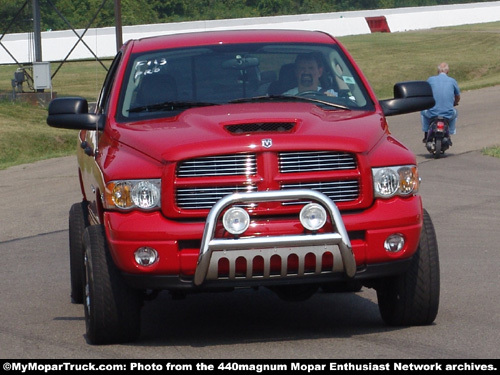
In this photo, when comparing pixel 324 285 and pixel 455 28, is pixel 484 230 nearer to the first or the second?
pixel 324 285

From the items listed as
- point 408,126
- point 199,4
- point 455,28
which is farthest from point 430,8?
point 408,126

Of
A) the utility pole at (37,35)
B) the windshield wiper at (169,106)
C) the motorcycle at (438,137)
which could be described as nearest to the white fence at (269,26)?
the utility pole at (37,35)

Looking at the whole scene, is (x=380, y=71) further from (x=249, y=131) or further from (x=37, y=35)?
(x=249, y=131)

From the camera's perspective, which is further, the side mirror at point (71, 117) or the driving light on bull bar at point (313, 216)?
the side mirror at point (71, 117)

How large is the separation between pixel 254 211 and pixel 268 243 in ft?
0.77

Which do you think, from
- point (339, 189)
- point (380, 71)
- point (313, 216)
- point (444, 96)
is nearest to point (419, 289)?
point (339, 189)

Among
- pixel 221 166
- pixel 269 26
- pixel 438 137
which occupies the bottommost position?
pixel 269 26

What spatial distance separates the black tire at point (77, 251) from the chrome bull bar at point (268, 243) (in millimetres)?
2375

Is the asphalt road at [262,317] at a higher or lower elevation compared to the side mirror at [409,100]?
lower

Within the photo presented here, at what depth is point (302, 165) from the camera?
6582 mm

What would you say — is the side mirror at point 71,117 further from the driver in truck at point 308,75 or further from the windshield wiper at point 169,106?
the driver in truck at point 308,75

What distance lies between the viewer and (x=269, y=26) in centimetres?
5409

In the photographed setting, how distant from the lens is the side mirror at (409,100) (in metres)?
7.73

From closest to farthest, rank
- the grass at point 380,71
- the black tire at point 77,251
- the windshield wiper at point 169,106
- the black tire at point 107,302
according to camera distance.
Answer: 1. the black tire at point 107,302
2. the windshield wiper at point 169,106
3. the black tire at point 77,251
4. the grass at point 380,71
